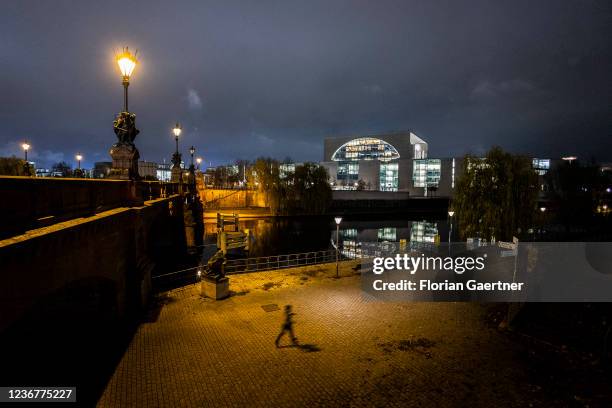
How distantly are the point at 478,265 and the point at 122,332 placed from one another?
2135 centimetres

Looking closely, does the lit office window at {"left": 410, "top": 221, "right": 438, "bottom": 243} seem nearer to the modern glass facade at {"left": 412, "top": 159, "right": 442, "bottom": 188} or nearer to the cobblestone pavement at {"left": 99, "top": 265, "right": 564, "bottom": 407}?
the cobblestone pavement at {"left": 99, "top": 265, "right": 564, "bottom": 407}

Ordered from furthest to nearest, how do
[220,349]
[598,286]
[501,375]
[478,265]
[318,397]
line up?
[478,265] < [598,286] < [220,349] < [501,375] < [318,397]

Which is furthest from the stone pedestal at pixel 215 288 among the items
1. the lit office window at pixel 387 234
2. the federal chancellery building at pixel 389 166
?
the federal chancellery building at pixel 389 166

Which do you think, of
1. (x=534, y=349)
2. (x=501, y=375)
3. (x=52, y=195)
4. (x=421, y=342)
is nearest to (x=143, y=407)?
(x=52, y=195)

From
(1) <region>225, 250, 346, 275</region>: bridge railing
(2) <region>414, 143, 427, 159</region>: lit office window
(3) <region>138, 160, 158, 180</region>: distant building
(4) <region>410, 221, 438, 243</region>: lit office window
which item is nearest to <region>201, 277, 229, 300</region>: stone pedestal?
(1) <region>225, 250, 346, 275</region>: bridge railing

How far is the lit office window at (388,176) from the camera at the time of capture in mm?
105875

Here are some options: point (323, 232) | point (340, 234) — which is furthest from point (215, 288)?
point (340, 234)

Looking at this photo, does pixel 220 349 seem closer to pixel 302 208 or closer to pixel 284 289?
pixel 284 289

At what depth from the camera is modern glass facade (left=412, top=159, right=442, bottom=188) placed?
9825 cm

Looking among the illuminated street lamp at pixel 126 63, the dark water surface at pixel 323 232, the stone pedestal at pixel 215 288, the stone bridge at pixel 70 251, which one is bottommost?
the dark water surface at pixel 323 232

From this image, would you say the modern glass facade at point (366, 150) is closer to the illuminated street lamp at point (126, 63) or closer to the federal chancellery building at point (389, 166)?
the federal chancellery building at point (389, 166)

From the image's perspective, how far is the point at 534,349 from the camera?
406 inches

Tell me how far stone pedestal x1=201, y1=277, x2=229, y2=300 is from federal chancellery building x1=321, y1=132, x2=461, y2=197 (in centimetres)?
8803

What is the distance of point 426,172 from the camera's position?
100 meters
